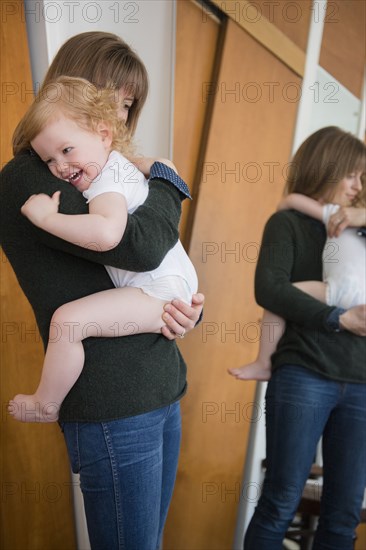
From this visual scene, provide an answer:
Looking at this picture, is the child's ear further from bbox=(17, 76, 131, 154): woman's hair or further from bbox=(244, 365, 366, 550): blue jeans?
bbox=(244, 365, 366, 550): blue jeans

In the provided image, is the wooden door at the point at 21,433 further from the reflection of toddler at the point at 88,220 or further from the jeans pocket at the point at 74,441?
the jeans pocket at the point at 74,441

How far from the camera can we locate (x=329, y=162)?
74.9 inches

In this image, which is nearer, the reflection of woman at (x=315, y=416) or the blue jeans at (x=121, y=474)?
the blue jeans at (x=121, y=474)

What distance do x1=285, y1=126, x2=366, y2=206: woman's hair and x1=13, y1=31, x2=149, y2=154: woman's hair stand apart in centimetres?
86

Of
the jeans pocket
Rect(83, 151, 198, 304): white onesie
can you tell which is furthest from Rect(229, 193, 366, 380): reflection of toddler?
the jeans pocket

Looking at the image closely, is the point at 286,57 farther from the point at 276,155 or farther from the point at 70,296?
the point at 70,296

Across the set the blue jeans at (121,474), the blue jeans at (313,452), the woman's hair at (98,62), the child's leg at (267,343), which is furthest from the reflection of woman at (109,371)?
the child's leg at (267,343)

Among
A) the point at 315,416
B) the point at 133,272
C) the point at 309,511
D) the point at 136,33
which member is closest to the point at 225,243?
the point at 136,33

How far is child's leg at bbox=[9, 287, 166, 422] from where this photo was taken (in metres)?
1.06

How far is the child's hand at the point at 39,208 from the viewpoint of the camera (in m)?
1.00

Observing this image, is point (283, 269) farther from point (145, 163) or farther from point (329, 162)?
point (145, 163)

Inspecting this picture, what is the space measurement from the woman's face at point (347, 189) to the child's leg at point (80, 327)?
102 cm

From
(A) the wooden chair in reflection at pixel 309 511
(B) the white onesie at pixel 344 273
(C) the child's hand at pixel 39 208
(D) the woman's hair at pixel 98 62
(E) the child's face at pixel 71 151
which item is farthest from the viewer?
(A) the wooden chair in reflection at pixel 309 511

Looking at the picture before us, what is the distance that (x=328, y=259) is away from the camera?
1.81 metres
